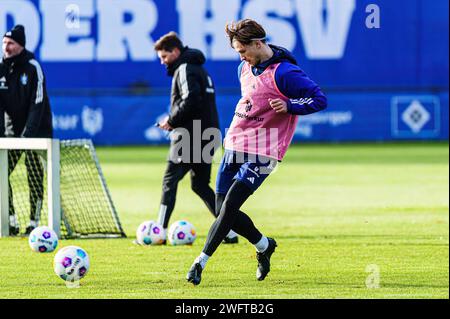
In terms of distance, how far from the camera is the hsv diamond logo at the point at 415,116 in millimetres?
33125

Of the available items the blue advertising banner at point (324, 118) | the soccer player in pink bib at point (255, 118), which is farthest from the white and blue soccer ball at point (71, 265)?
the blue advertising banner at point (324, 118)

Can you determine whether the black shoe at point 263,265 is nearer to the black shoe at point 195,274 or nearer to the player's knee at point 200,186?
the black shoe at point 195,274

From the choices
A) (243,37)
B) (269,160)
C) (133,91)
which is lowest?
(133,91)

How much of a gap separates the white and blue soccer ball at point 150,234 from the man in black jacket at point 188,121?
218mm

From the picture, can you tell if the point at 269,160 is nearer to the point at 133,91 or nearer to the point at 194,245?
the point at 194,245

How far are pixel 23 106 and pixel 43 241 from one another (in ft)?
8.03

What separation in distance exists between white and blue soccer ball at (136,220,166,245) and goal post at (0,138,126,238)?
912 millimetres

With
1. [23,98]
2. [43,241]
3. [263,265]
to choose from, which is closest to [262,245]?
[263,265]

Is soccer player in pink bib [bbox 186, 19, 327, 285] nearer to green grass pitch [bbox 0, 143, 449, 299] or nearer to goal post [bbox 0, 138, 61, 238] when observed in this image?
green grass pitch [bbox 0, 143, 449, 299]

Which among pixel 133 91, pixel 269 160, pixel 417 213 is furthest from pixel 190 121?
pixel 133 91

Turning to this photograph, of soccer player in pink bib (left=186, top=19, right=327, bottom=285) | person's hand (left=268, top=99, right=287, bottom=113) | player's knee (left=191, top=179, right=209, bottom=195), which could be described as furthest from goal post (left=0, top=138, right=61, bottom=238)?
person's hand (left=268, top=99, right=287, bottom=113)
